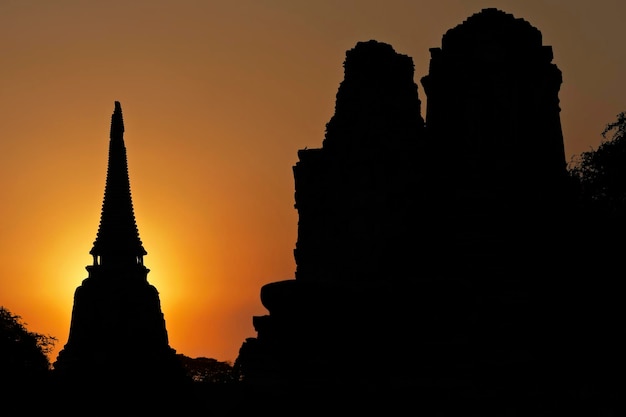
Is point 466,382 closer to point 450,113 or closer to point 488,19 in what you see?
point 450,113

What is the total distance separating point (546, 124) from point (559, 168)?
0.55 meters

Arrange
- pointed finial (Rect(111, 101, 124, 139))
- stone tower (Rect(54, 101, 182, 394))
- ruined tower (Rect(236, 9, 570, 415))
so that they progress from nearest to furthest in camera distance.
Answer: ruined tower (Rect(236, 9, 570, 415))
stone tower (Rect(54, 101, 182, 394))
pointed finial (Rect(111, 101, 124, 139))

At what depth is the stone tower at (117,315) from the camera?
48.5 metres

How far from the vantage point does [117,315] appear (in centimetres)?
5016

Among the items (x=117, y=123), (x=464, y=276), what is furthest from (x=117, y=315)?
(x=464, y=276)

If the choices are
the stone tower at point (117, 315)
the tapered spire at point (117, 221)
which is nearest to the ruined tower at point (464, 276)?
the stone tower at point (117, 315)

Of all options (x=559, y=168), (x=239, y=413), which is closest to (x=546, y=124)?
(x=559, y=168)

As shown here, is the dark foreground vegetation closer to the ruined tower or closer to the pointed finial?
the ruined tower

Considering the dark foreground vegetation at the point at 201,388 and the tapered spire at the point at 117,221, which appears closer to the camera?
the dark foreground vegetation at the point at 201,388

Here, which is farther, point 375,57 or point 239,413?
point 375,57

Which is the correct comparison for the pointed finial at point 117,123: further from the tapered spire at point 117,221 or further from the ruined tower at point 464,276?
the ruined tower at point 464,276

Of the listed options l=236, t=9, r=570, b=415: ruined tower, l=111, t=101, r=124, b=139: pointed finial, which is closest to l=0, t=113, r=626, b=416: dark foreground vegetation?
l=236, t=9, r=570, b=415: ruined tower

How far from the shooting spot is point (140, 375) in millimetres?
48625

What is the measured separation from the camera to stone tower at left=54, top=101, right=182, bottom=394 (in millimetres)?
48500
